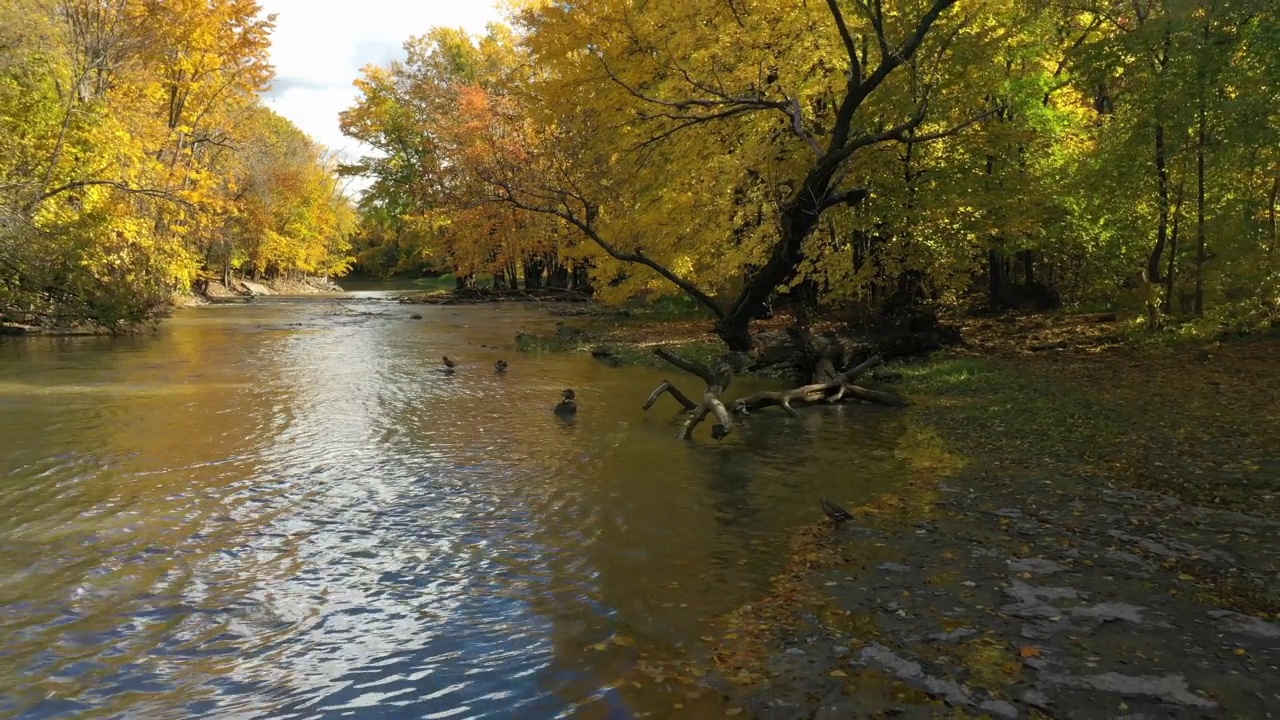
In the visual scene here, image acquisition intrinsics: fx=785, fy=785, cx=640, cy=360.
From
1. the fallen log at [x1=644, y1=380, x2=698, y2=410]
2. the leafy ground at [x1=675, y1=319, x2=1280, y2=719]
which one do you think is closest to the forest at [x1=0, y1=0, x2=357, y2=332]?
the fallen log at [x1=644, y1=380, x2=698, y2=410]

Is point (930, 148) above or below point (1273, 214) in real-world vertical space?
above

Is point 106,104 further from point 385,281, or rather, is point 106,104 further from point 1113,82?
point 385,281

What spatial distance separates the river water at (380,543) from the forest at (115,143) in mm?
9806

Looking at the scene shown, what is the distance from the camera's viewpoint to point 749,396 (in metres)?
13.0

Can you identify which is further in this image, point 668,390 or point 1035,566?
point 668,390

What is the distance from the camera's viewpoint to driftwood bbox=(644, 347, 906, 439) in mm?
11172

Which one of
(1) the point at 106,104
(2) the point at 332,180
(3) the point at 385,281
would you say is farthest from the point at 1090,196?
(3) the point at 385,281

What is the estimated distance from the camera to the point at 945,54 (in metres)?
17.4

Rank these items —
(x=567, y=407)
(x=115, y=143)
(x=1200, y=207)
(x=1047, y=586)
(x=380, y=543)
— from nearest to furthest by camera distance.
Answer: (x=1047, y=586) → (x=380, y=543) → (x=567, y=407) → (x=1200, y=207) → (x=115, y=143)

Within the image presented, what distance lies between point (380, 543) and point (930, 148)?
1622cm

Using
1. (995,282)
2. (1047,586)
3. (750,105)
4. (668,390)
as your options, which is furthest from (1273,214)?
(1047,586)

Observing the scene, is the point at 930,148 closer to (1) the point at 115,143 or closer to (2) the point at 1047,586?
(2) the point at 1047,586

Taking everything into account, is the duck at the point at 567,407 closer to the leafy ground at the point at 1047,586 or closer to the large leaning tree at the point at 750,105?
the large leaning tree at the point at 750,105

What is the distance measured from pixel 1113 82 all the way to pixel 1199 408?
9979 millimetres
